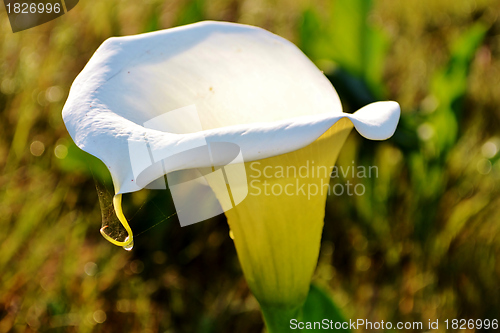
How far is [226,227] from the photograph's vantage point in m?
0.88

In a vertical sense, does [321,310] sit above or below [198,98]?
below

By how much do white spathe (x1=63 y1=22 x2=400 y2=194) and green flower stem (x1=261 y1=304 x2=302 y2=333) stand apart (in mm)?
179

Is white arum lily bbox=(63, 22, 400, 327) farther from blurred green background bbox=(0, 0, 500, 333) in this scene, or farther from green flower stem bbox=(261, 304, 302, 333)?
blurred green background bbox=(0, 0, 500, 333)

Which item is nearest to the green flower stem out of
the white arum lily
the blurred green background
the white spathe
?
the white arum lily

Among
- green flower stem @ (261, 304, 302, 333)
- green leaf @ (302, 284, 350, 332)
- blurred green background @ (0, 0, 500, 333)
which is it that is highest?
green flower stem @ (261, 304, 302, 333)

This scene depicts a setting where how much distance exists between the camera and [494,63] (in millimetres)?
1211

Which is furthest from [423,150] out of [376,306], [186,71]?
[186,71]

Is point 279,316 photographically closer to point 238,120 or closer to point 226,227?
point 238,120

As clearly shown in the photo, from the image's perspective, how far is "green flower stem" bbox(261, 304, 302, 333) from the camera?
1.31ft

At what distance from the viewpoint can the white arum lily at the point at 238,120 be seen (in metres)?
0.25

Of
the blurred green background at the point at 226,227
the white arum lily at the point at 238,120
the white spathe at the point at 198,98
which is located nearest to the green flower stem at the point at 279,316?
Answer: the white arum lily at the point at 238,120

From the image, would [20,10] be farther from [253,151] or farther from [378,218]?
[253,151]

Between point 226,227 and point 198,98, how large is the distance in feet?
1.55

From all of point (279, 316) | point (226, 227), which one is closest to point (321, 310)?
point (279, 316)
